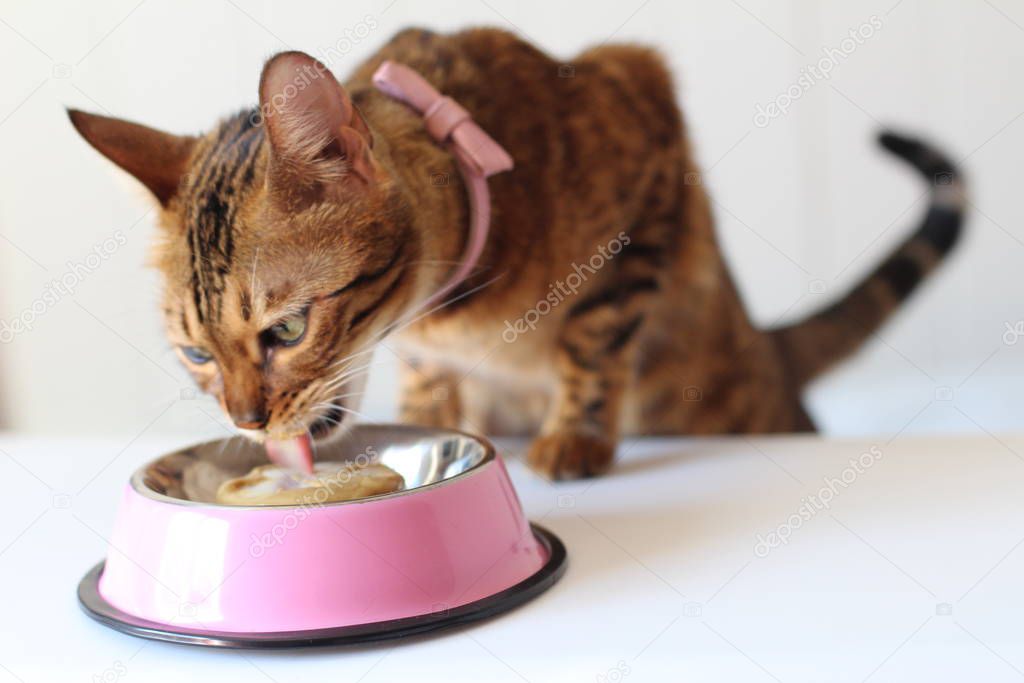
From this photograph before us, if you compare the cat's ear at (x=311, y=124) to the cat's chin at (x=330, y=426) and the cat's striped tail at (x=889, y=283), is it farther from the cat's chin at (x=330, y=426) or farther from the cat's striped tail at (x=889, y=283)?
the cat's striped tail at (x=889, y=283)

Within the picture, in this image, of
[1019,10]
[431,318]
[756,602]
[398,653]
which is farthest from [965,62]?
[398,653]

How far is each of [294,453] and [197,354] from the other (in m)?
0.14

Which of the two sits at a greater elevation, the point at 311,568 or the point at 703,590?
the point at 311,568

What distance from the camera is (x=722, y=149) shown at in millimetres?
2051

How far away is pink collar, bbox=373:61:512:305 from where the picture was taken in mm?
1173

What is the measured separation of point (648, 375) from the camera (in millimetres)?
1612

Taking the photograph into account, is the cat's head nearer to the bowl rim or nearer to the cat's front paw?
the bowl rim

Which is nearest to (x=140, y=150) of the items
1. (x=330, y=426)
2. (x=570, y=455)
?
(x=330, y=426)

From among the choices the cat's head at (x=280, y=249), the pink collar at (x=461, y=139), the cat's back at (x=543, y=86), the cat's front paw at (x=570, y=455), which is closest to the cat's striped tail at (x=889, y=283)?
the cat's back at (x=543, y=86)

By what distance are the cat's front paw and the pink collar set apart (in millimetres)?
266

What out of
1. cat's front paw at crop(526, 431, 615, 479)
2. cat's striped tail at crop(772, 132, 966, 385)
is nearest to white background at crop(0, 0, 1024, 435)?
cat's striped tail at crop(772, 132, 966, 385)

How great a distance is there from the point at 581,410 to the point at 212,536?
670 mm

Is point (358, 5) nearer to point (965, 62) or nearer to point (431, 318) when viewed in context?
point (431, 318)

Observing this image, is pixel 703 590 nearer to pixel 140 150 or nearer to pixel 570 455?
pixel 570 455
